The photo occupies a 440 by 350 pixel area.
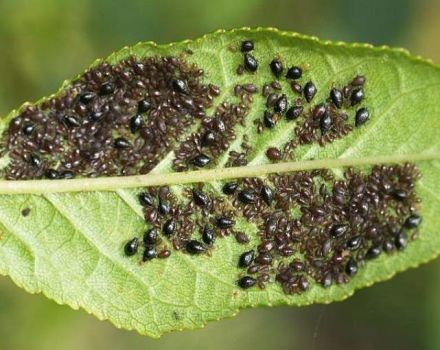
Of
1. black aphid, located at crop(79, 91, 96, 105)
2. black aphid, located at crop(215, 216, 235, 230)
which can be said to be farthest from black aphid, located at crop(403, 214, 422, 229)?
black aphid, located at crop(79, 91, 96, 105)

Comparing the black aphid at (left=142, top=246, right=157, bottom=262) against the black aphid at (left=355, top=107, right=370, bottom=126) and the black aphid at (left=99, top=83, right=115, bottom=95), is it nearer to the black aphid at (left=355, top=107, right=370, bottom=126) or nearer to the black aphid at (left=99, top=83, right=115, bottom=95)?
the black aphid at (left=99, top=83, right=115, bottom=95)

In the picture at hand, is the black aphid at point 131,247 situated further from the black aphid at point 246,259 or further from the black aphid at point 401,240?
the black aphid at point 401,240

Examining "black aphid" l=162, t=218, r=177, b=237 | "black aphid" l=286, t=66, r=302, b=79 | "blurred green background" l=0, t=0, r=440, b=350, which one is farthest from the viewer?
"blurred green background" l=0, t=0, r=440, b=350

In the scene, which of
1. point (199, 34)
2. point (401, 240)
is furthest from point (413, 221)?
point (199, 34)

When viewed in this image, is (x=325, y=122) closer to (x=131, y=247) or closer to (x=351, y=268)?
(x=351, y=268)

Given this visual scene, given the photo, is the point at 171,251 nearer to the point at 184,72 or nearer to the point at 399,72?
the point at 184,72

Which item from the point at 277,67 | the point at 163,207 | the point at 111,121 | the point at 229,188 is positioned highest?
the point at 277,67

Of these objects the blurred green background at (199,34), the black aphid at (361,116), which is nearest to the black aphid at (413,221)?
the black aphid at (361,116)
